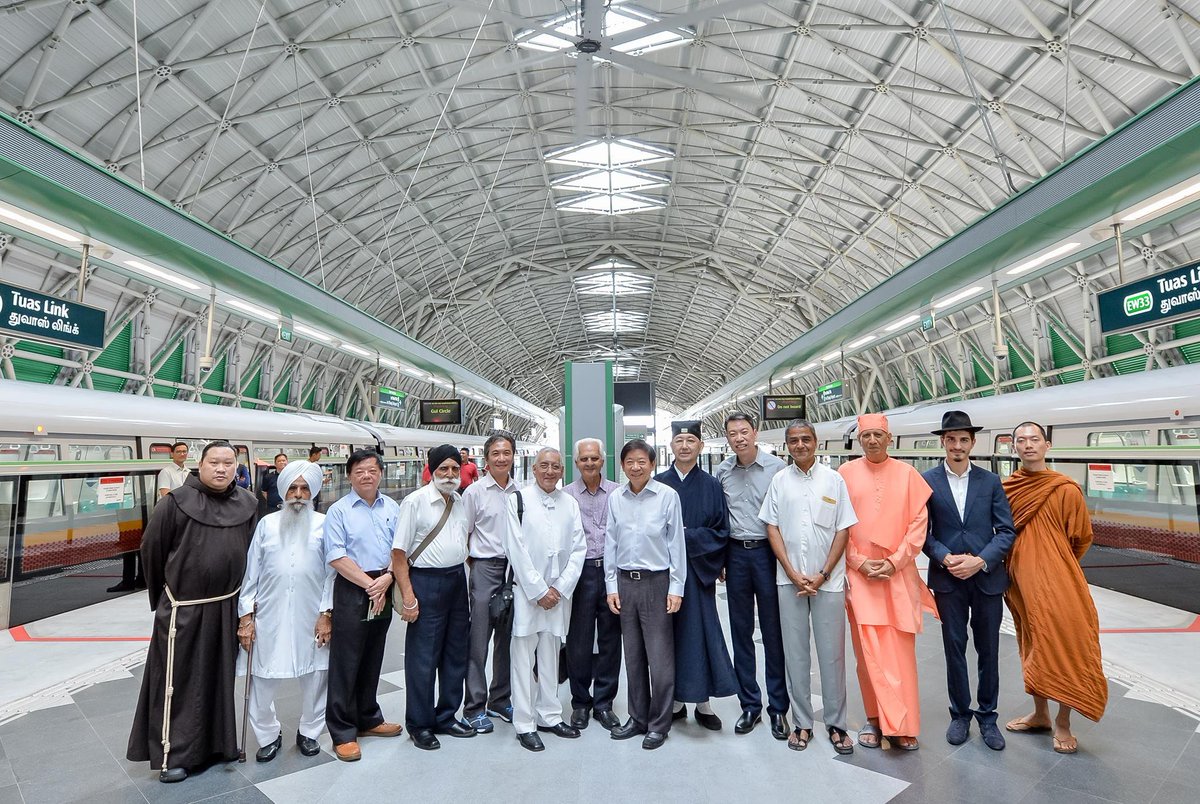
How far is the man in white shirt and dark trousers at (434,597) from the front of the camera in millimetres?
3504

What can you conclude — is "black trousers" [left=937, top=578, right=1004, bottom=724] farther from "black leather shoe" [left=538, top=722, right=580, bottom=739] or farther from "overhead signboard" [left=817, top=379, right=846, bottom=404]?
"overhead signboard" [left=817, top=379, right=846, bottom=404]

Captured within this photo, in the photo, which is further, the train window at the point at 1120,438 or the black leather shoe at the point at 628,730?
the train window at the point at 1120,438

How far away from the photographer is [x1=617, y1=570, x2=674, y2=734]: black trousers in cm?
360

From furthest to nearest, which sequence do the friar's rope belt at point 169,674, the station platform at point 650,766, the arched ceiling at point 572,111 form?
the arched ceiling at point 572,111, the friar's rope belt at point 169,674, the station platform at point 650,766

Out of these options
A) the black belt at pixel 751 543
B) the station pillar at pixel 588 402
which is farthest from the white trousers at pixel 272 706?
the station pillar at pixel 588 402

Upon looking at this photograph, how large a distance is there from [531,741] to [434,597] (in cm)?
98

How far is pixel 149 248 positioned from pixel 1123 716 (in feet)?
30.0

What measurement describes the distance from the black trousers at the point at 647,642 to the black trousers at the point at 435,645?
0.97 metres

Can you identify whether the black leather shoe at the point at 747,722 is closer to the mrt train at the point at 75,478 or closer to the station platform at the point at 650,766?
the station platform at the point at 650,766

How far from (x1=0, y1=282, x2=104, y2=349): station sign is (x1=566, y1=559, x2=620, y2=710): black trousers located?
212 inches

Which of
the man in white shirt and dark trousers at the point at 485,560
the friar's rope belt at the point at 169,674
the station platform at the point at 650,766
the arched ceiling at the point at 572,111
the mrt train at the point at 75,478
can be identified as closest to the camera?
the station platform at the point at 650,766

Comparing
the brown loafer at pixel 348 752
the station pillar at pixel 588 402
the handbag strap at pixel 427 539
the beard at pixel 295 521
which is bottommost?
the brown loafer at pixel 348 752

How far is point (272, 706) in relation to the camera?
133 inches

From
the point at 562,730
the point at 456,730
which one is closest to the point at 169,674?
the point at 456,730
